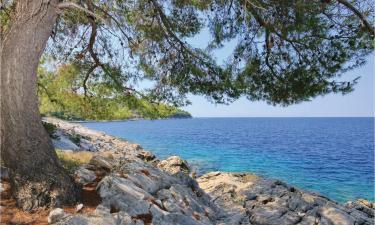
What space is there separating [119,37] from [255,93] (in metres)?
3.86

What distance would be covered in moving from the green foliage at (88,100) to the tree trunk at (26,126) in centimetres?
396

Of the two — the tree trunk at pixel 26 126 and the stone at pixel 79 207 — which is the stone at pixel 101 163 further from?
the stone at pixel 79 207

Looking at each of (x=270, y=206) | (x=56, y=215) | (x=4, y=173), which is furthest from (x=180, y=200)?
(x=270, y=206)

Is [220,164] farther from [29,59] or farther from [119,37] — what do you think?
[29,59]

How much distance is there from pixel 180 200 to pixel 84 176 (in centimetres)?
220

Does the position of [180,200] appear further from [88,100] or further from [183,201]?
[88,100]

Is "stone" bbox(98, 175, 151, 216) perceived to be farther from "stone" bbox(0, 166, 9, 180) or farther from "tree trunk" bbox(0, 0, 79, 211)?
"stone" bbox(0, 166, 9, 180)

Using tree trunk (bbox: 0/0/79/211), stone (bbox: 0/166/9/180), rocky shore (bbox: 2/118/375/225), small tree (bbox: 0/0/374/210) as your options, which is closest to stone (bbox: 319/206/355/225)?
rocky shore (bbox: 2/118/375/225)

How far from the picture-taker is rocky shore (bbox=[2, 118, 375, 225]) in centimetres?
644

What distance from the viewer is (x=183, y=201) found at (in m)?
8.15

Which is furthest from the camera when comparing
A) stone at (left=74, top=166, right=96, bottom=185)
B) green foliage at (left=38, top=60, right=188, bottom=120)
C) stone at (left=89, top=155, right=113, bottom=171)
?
green foliage at (left=38, top=60, right=188, bottom=120)

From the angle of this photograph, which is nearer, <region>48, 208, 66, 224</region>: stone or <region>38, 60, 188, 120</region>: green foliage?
<region>48, 208, 66, 224</region>: stone

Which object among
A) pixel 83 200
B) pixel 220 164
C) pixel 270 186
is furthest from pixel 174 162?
pixel 220 164

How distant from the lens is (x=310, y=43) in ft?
29.2
